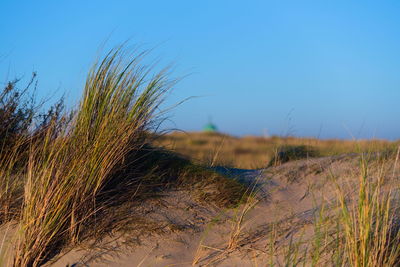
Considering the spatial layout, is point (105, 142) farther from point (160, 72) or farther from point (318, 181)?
point (318, 181)

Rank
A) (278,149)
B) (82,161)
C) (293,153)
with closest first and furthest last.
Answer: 1. (82,161)
2. (293,153)
3. (278,149)

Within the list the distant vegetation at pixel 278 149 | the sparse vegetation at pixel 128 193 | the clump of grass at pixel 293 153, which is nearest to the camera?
the sparse vegetation at pixel 128 193

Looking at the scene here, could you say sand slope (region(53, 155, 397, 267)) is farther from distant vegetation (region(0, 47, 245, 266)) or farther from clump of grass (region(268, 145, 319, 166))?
clump of grass (region(268, 145, 319, 166))

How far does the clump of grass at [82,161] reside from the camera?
3.50m

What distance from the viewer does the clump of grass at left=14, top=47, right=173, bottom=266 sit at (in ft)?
11.5

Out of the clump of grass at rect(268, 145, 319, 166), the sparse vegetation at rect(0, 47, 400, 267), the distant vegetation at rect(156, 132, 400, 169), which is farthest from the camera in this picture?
the clump of grass at rect(268, 145, 319, 166)

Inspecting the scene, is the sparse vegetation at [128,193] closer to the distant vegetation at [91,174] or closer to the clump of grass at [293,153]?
the distant vegetation at [91,174]

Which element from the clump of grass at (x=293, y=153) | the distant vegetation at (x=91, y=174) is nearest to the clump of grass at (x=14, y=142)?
the distant vegetation at (x=91, y=174)

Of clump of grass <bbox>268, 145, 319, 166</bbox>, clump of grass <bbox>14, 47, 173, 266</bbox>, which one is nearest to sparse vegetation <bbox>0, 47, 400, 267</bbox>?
clump of grass <bbox>14, 47, 173, 266</bbox>

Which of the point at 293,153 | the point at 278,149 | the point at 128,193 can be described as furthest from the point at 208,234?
the point at 278,149


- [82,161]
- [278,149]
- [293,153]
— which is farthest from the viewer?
[278,149]

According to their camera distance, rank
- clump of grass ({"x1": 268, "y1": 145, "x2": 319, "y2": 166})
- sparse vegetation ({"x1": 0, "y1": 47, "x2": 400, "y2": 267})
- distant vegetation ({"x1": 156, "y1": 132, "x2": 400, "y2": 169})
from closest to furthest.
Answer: sparse vegetation ({"x1": 0, "y1": 47, "x2": 400, "y2": 267}) → distant vegetation ({"x1": 156, "y1": 132, "x2": 400, "y2": 169}) → clump of grass ({"x1": 268, "y1": 145, "x2": 319, "y2": 166})

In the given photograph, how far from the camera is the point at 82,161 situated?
3.68 m

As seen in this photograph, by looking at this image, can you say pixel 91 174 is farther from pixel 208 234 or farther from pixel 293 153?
pixel 293 153
